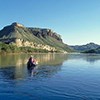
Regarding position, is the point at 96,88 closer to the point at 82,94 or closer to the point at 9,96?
the point at 82,94

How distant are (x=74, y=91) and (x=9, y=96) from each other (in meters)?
10.1

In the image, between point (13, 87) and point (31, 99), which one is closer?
point (31, 99)

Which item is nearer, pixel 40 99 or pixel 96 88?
pixel 40 99

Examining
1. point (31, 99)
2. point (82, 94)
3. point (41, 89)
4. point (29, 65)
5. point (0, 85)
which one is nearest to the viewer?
point (31, 99)

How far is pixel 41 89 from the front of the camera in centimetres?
3881

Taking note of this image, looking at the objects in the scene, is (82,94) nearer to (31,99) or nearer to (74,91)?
(74,91)

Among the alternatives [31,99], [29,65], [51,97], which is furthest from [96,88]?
[29,65]

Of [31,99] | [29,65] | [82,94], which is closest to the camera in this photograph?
[31,99]

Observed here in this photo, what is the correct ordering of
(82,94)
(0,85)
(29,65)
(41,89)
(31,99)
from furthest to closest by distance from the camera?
(29,65) → (0,85) → (41,89) → (82,94) → (31,99)

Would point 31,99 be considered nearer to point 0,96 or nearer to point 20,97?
point 20,97

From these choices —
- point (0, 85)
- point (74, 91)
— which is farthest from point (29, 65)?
point (74, 91)

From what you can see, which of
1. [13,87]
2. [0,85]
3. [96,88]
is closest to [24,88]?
[13,87]

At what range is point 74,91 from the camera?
3762cm

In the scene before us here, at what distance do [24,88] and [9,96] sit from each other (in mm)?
5813
